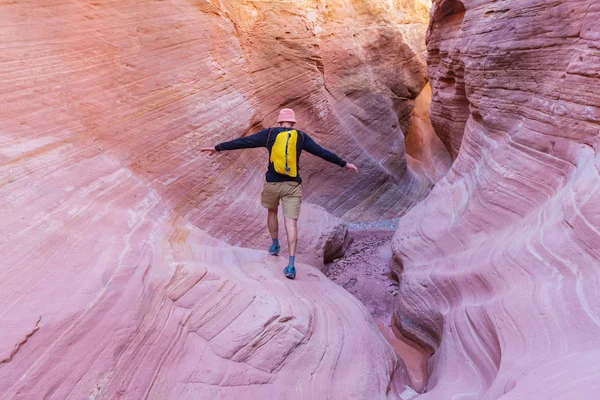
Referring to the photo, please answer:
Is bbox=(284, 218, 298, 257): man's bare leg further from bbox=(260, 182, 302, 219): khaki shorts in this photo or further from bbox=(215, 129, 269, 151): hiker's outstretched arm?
bbox=(215, 129, 269, 151): hiker's outstretched arm

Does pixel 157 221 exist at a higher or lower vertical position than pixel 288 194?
lower

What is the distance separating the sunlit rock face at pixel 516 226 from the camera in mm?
2262

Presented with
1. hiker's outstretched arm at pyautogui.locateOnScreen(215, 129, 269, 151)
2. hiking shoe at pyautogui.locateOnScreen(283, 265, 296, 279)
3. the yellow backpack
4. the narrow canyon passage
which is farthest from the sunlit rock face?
hiker's outstretched arm at pyautogui.locateOnScreen(215, 129, 269, 151)

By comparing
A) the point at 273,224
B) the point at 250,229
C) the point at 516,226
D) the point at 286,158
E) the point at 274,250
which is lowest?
the point at 250,229

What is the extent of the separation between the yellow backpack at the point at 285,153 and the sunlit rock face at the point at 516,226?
6.72ft

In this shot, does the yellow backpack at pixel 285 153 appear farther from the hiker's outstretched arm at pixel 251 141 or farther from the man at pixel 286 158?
the hiker's outstretched arm at pixel 251 141

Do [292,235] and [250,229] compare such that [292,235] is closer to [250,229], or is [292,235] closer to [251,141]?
[251,141]

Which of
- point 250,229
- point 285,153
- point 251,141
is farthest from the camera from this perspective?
A: point 250,229

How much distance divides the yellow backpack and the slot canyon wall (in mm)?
1096

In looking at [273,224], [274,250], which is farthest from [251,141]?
[274,250]

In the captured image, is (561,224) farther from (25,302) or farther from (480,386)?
(25,302)

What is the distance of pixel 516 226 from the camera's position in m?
3.52

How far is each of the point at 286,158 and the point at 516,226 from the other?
2.28 metres

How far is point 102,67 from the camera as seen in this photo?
167 inches
